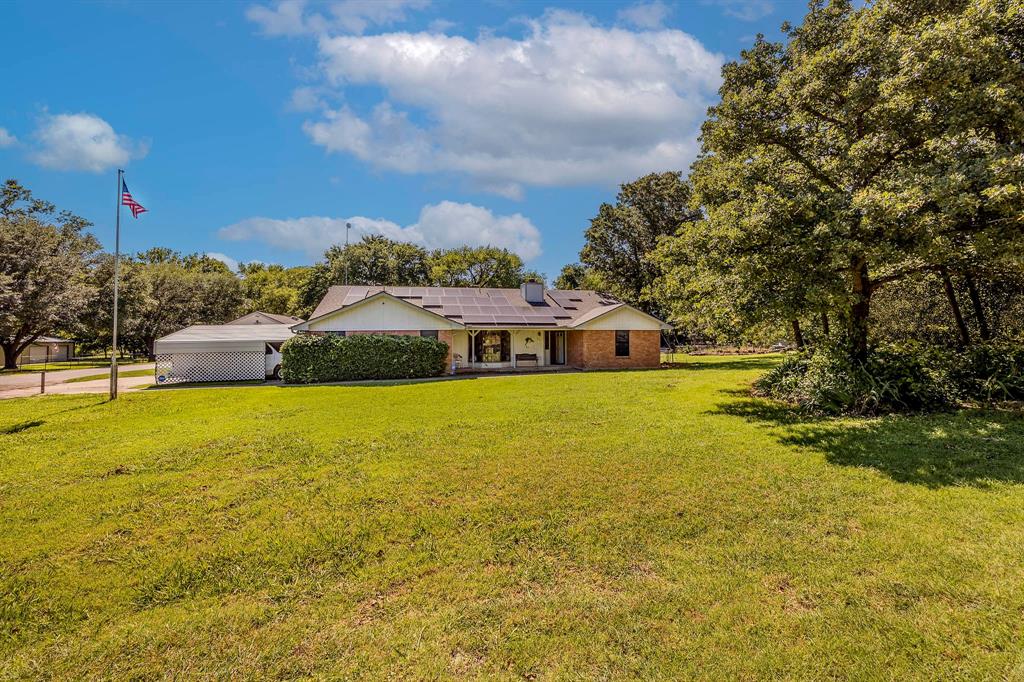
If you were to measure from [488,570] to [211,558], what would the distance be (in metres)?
2.64

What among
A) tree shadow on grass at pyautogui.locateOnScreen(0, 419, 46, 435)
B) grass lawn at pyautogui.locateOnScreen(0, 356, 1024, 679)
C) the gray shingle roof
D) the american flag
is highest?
the american flag

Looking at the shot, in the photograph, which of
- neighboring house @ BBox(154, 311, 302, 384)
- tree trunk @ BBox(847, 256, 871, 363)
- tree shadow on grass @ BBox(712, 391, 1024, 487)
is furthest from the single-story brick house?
tree shadow on grass @ BBox(712, 391, 1024, 487)

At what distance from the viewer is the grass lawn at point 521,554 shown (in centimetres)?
303

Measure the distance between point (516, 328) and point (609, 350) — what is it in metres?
4.90

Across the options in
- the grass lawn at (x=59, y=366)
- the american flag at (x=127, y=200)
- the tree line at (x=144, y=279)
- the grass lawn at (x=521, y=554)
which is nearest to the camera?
the grass lawn at (x=521, y=554)

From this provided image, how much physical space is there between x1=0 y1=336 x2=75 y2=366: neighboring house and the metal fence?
25.2 meters

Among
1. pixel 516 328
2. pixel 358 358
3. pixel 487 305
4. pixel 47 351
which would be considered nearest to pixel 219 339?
pixel 358 358

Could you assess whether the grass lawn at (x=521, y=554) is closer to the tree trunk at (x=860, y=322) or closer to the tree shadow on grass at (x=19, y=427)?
the tree shadow on grass at (x=19, y=427)

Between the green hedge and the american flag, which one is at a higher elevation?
the american flag

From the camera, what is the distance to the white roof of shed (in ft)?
59.9

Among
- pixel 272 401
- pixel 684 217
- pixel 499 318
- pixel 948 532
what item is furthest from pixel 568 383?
pixel 684 217

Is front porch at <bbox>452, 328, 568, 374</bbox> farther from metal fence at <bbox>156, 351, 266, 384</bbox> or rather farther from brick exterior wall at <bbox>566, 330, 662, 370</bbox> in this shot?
metal fence at <bbox>156, 351, 266, 384</bbox>

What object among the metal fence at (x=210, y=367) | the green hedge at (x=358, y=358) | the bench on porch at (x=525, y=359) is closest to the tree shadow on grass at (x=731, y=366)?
the bench on porch at (x=525, y=359)

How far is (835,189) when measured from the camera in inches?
390
